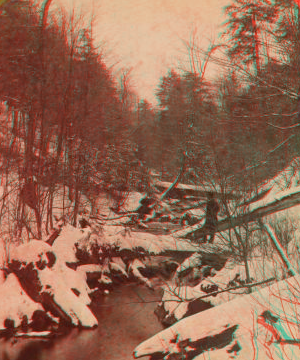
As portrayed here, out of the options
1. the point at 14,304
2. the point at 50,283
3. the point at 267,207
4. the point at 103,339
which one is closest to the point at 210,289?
the point at 103,339

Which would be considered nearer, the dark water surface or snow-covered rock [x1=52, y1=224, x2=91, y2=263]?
the dark water surface

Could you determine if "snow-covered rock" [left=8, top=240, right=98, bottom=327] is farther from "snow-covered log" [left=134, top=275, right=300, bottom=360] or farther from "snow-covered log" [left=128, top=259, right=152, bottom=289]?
"snow-covered log" [left=134, top=275, right=300, bottom=360]

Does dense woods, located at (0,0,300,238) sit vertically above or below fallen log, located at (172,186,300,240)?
above

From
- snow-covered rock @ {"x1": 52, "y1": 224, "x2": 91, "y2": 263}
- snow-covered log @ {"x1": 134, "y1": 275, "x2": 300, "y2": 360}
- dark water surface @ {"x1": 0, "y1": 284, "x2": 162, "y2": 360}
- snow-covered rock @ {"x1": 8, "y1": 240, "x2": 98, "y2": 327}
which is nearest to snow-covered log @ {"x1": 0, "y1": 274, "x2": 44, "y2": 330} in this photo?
snow-covered rock @ {"x1": 8, "y1": 240, "x2": 98, "y2": 327}

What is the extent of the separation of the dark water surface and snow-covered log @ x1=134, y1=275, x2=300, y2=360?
91.8 inches

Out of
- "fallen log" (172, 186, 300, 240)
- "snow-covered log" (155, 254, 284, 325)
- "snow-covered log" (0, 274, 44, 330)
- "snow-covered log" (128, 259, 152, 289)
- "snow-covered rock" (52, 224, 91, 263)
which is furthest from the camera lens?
"snow-covered log" (128, 259, 152, 289)

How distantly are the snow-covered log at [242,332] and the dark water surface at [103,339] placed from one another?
91.8 inches

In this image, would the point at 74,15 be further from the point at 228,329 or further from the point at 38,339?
the point at 228,329

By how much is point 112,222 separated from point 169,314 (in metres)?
5.35

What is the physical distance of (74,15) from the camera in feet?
35.0

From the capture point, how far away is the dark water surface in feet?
17.5

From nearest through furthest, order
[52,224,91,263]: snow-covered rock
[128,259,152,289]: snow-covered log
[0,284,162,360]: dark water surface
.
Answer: [0,284,162,360]: dark water surface, [52,224,91,263]: snow-covered rock, [128,259,152,289]: snow-covered log

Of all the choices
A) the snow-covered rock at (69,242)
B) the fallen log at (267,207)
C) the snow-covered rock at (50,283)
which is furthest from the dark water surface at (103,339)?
the fallen log at (267,207)

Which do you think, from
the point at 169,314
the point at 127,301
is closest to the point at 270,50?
the point at 169,314
